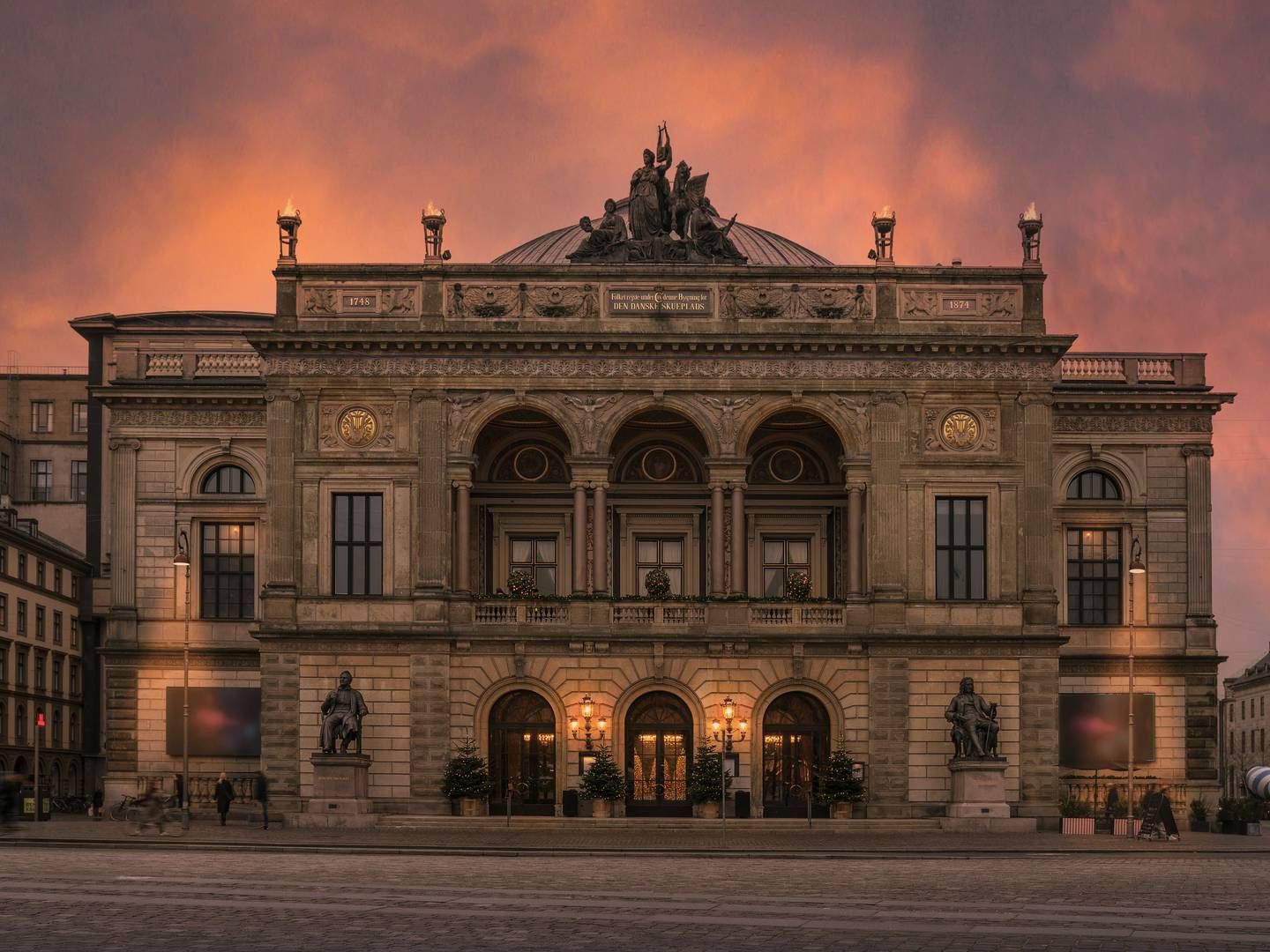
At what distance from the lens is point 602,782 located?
2357 inches

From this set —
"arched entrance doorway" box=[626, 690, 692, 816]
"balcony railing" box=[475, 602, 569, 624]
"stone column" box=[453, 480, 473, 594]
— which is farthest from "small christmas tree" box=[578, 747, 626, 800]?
"stone column" box=[453, 480, 473, 594]

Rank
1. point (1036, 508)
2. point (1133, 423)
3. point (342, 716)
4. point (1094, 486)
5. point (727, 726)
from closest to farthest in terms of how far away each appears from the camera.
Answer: point (342, 716)
point (727, 726)
point (1036, 508)
point (1133, 423)
point (1094, 486)

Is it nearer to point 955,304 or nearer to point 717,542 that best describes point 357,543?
point 717,542

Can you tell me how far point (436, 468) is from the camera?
62062 millimetres

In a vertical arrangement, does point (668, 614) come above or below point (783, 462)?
below

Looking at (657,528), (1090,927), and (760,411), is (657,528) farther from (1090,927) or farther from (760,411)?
(1090,927)

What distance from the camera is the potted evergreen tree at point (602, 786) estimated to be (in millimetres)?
59844

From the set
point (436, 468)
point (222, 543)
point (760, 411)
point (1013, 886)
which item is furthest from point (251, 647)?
point (1013, 886)

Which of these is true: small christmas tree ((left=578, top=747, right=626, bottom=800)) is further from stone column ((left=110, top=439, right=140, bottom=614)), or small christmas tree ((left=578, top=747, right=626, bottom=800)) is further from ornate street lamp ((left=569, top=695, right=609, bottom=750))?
stone column ((left=110, top=439, right=140, bottom=614))

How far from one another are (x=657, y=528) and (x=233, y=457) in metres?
16.7

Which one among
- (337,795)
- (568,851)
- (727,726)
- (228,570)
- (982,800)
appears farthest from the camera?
(228,570)

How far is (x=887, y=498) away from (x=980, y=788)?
9661 millimetres

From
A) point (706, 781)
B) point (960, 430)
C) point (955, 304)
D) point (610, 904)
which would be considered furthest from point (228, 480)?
point (610, 904)

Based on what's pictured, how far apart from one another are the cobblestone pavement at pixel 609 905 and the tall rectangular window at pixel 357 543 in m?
22.4
